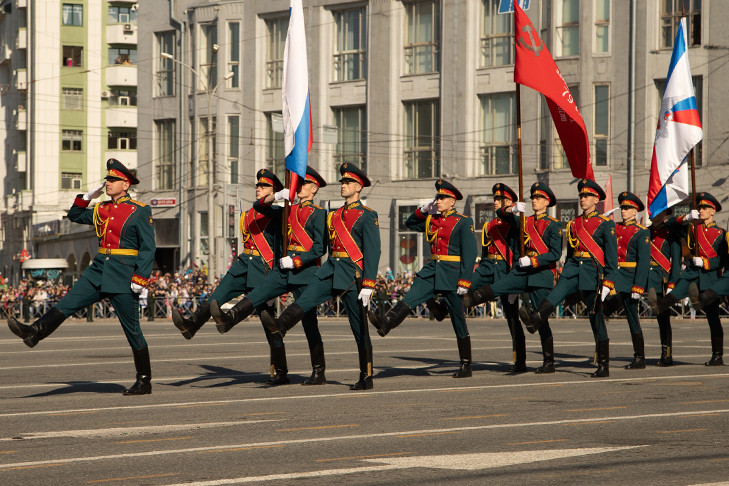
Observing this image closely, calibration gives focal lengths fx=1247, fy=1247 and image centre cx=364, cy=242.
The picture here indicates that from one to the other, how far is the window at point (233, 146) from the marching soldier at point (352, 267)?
1609 inches

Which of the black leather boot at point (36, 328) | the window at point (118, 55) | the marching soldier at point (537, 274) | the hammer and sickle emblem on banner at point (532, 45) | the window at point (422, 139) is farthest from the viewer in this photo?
the window at point (118, 55)

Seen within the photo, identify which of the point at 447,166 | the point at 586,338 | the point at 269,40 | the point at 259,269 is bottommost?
the point at 586,338

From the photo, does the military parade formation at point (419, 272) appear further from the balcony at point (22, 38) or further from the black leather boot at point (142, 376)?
the balcony at point (22, 38)

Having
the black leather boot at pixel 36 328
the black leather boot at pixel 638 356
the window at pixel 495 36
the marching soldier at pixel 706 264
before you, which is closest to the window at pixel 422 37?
the window at pixel 495 36

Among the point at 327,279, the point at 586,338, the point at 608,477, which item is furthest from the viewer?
the point at 586,338

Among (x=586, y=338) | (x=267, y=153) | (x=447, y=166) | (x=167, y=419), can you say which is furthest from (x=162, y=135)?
(x=167, y=419)

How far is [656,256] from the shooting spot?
15.8m

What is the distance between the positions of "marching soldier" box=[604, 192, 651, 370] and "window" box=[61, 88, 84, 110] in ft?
219

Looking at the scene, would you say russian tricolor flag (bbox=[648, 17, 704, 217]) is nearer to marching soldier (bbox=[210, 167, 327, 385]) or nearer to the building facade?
marching soldier (bbox=[210, 167, 327, 385])

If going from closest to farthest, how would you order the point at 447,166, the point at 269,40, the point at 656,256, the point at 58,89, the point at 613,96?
the point at 656,256
the point at 613,96
the point at 447,166
the point at 269,40
the point at 58,89

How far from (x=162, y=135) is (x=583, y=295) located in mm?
44111

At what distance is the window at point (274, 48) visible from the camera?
169 ft

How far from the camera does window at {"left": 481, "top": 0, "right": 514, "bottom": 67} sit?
45.4 m

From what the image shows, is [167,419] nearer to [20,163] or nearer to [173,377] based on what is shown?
[173,377]
